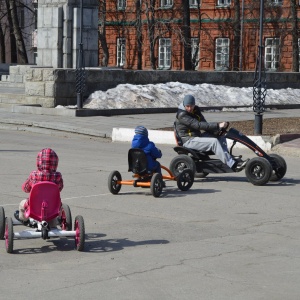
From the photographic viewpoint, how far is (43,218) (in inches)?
348

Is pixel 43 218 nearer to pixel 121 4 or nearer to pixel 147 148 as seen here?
pixel 147 148

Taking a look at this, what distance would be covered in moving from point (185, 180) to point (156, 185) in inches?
31.3

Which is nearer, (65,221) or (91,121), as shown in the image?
(65,221)

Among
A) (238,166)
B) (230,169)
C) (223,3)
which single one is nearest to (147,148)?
(230,169)

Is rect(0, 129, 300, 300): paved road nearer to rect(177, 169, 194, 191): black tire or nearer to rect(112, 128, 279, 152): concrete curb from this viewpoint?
→ rect(177, 169, 194, 191): black tire

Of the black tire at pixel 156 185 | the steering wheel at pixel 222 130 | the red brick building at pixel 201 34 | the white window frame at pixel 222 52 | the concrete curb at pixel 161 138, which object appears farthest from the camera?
the white window frame at pixel 222 52

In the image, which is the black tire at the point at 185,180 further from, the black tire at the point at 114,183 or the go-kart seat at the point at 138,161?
the black tire at the point at 114,183

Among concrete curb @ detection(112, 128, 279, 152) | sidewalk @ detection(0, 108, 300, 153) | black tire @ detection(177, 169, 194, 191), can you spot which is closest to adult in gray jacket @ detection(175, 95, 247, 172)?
black tire @ detection(177, 169, 194, 191)

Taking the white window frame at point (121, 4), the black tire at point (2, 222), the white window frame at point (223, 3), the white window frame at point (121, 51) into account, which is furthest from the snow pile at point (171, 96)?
the white window frame at point (121, 51)

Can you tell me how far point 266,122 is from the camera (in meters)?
26.1

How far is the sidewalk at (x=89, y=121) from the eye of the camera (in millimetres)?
23719

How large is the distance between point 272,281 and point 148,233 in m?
2.47

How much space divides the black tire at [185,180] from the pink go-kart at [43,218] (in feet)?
13.6

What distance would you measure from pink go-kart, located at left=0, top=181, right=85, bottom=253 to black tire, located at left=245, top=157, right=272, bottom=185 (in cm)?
523
